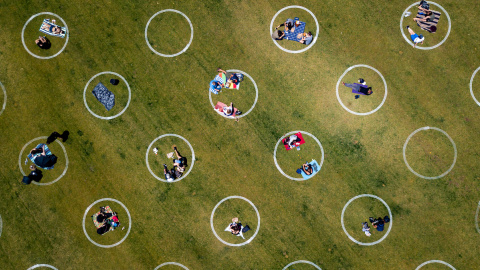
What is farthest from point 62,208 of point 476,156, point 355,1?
point 476,156

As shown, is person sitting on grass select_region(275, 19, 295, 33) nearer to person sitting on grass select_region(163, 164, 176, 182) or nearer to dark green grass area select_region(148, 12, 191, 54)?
dark green grass area select_region(148, 12, 191, 54)

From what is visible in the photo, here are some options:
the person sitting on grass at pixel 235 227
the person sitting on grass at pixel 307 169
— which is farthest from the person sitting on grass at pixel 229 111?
the person sitting on grass at pixel 235 227

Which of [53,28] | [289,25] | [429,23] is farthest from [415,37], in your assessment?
[53,28]

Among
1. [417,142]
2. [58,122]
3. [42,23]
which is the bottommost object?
[417,142]

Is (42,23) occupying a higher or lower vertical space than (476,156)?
higher

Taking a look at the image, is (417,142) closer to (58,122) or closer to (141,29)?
(141,29)

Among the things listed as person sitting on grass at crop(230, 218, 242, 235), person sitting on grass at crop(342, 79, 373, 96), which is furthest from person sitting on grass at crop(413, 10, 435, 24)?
person sitting on grass at crop(230, 218, 242, 235)

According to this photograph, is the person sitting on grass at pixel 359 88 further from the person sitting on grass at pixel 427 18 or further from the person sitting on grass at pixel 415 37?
the person sitting on grass at pixel 427 18
